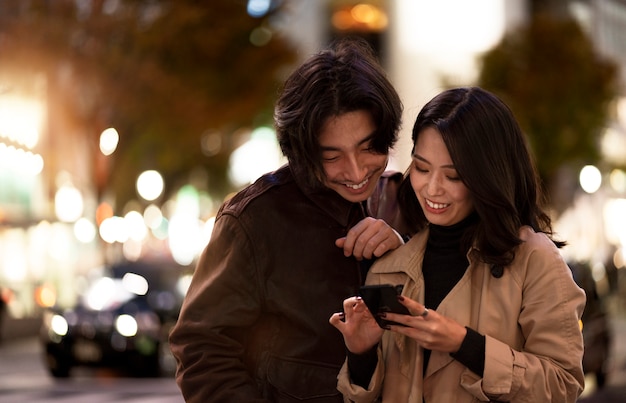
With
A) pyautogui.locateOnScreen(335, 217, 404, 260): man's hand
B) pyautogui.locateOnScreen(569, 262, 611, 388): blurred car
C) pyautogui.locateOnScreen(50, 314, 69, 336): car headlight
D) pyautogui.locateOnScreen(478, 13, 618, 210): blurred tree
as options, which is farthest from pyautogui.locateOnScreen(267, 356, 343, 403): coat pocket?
pyautogui.locateOnScreen(478, 13, 618, 210): blurred tree

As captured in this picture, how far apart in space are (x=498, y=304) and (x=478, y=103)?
1.72 feet

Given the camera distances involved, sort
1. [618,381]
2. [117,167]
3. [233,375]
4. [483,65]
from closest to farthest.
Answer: [233,375]
[618,381]
[117,167]
[483,65]

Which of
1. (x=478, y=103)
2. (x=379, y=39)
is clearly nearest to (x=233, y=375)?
(x=478, y=103)

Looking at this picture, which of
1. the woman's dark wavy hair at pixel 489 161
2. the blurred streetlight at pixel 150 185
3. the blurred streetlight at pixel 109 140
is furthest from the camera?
the blurred streetlight at pixel 150 185

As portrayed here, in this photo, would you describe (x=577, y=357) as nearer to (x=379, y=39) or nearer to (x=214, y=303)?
(x=214, y=303)

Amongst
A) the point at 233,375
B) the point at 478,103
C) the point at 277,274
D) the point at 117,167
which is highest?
the point at 478,103

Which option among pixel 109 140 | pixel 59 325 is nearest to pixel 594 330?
pixel 59 325

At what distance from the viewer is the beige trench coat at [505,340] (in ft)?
10.5

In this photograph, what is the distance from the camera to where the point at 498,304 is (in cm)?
333

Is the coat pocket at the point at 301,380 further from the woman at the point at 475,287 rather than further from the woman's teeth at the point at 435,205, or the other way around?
the woman's teeth at the point at 435,205

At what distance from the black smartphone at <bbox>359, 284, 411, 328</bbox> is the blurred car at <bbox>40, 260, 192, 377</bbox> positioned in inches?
508

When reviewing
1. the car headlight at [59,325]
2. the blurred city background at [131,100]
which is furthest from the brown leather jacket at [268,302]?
the car headlight at [59,325]

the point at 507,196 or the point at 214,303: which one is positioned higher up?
the point at 507,196

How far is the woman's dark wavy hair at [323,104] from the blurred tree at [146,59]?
2185 cm
